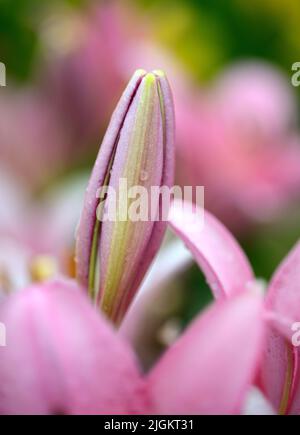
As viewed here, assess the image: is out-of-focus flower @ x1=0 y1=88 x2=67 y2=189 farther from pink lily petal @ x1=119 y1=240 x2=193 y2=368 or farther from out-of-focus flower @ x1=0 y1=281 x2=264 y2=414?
out-of-focus flower @ x1=0 y1=281 x2=264 y2=414

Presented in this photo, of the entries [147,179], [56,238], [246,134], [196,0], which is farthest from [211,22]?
[147,179]

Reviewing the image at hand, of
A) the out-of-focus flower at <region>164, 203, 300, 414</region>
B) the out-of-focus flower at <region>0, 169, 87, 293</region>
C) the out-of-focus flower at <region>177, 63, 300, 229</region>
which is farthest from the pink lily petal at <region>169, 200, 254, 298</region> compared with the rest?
the out-of-focus flower at <region>177, 63, 300, 229</region>

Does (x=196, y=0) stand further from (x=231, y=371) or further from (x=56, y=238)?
(x=231, y=371)

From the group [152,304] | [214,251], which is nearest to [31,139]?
[152,304]

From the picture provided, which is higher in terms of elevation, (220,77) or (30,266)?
(220,77)

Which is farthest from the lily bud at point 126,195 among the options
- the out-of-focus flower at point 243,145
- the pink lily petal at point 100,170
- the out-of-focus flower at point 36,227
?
the out-of-focus flower at point 243,145

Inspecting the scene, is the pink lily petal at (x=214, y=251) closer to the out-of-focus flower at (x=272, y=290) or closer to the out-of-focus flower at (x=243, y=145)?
the out-of-focus flower at (x=272, y=290)

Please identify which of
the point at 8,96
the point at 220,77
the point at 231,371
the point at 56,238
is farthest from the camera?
the point at 220,77
